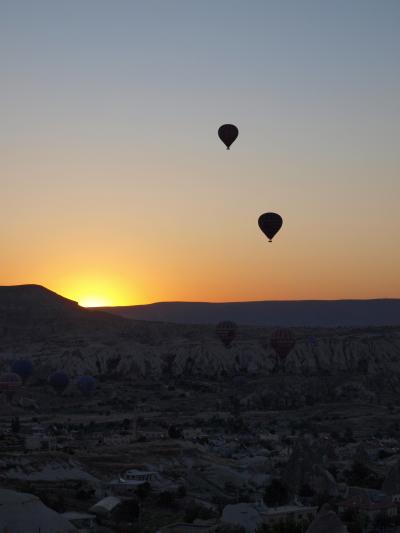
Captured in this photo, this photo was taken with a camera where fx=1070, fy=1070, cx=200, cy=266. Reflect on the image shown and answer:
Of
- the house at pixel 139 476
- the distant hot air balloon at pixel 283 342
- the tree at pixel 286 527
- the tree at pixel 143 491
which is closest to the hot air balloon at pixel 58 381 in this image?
the distant hot air balloon at pixel 283 342

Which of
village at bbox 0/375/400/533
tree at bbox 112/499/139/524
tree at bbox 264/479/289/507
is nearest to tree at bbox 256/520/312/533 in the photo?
village at bbox 0/375/400/533

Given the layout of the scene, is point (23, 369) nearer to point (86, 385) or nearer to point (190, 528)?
point (86, 385)

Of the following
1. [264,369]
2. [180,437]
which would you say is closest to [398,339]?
[264,369]

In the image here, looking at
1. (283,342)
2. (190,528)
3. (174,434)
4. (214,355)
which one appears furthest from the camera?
(214,355)

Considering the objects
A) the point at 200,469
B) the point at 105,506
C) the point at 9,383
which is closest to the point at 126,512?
the point at 105,506

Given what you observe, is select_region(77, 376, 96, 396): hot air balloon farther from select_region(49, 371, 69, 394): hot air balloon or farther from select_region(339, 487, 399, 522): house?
select_region(339, 487, 399, 522): house

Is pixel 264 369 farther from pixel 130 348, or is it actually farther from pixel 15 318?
pixel 15 318

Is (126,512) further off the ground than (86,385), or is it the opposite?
(86,385)
